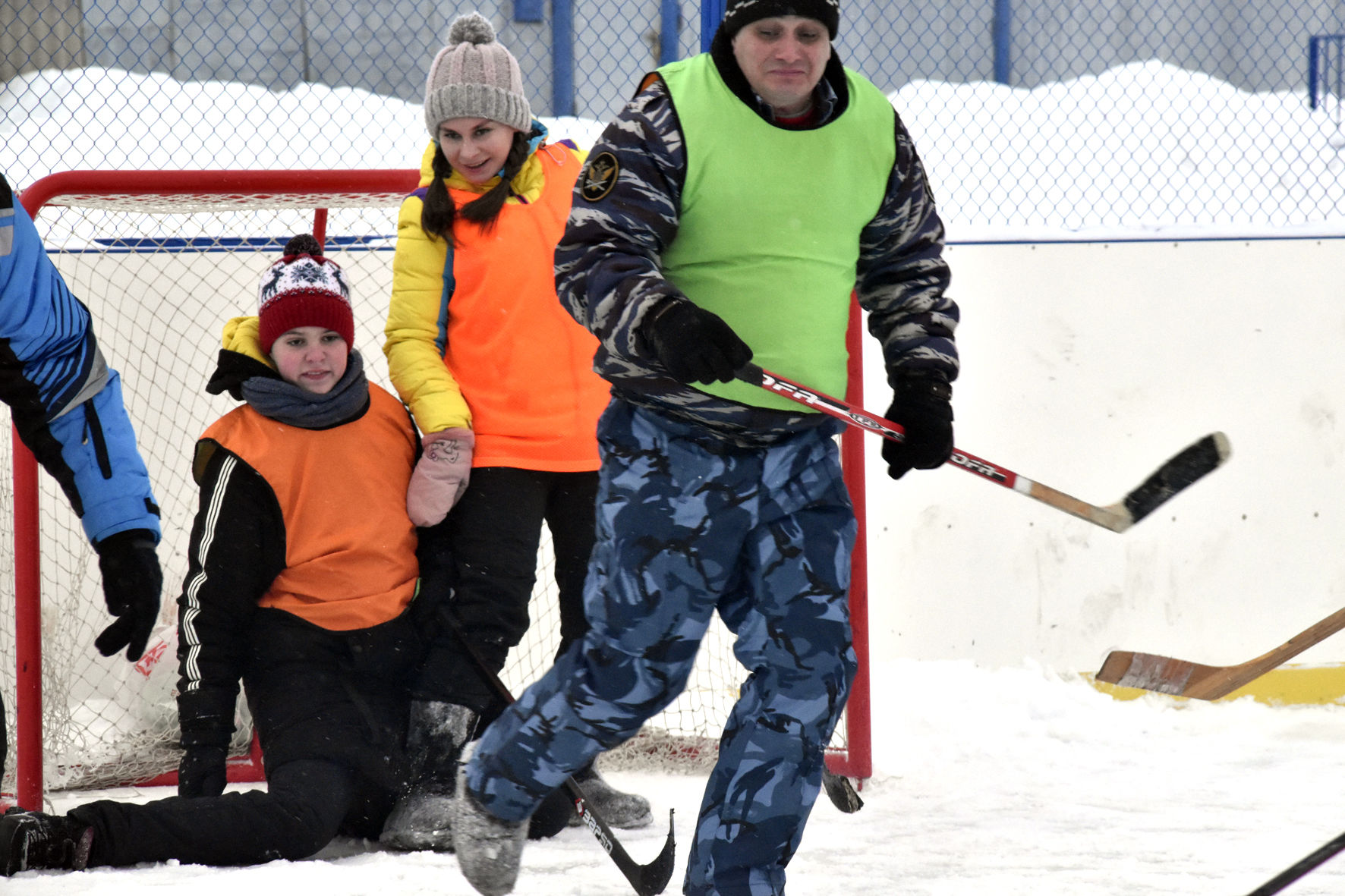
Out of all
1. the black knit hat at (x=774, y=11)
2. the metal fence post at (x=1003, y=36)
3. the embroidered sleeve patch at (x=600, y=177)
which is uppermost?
the metal fence post at (x=1003, y=36)

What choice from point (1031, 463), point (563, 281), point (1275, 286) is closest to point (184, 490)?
point (563, 281)

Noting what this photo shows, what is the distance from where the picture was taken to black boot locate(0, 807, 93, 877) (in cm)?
199

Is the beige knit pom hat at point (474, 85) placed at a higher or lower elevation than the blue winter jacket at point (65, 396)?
higher

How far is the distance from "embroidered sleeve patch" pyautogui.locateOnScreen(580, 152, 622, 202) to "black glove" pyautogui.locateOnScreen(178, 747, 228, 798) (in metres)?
1.18

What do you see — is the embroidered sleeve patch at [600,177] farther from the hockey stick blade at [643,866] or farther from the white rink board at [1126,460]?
the white rink board at [1126,460]

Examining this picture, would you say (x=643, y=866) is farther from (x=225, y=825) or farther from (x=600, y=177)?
(x=600, y=177)

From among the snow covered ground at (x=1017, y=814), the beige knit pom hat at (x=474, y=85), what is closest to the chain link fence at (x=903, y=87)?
the snow covered ground at (x=1017, y=814)

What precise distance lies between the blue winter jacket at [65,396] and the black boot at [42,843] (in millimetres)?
668

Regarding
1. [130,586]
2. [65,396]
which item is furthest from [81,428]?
[130,586]

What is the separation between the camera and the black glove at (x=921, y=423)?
175cm

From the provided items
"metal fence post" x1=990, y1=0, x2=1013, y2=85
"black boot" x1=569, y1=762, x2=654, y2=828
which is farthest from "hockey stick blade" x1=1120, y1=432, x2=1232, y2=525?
"metal fence post" x1=990, y1=0, x2=1013, y2=85

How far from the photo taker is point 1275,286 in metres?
3.52

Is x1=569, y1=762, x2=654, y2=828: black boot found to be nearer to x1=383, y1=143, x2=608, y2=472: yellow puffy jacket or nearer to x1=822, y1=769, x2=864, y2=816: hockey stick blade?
x1=822, y1=769, x2=864, y2=816: hockey stick blade

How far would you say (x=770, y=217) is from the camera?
5.60 feet
